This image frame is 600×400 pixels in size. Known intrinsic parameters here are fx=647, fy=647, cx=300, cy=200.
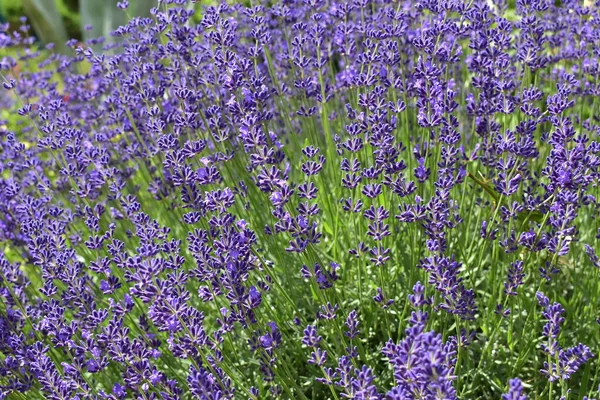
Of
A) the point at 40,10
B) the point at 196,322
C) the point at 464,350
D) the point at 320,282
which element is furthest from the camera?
the point at 40,10

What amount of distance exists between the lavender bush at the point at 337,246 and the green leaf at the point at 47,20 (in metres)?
4.43

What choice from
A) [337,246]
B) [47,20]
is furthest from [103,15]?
[337,246]

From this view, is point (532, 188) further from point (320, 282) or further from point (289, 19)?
point (289, 19)

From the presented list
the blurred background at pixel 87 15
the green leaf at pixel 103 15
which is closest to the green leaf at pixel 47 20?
the blurred background at pixel 87 15

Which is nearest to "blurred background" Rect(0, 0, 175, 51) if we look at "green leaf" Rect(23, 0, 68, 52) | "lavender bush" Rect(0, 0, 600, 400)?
"green leaf" Rect(23, 0, 68, 52)

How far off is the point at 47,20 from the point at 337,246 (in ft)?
20.8

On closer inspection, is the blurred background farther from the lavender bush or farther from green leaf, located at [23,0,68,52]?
the lavender bush

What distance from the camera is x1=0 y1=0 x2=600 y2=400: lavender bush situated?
2119mm

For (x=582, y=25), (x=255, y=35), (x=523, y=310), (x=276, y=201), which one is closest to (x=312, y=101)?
(x=255, y=35)

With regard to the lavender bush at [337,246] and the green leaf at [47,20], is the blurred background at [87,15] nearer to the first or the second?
the green leaf at [47,20]

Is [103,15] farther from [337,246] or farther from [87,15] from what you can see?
[337,246]

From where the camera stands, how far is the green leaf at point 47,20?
25.9 ft

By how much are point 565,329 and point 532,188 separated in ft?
2.06

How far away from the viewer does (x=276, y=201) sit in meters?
2.09
